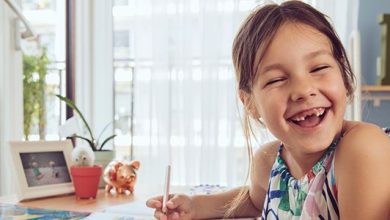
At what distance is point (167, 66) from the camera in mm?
2320

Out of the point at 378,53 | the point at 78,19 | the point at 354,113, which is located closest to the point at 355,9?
the point at 378,53

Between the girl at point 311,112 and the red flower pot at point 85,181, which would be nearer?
the girl at point 311,112

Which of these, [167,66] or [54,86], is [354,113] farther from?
[54,86]

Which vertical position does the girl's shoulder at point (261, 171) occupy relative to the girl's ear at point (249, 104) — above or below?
below

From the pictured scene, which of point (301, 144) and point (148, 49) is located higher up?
point (148, 49)

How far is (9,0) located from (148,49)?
89cm

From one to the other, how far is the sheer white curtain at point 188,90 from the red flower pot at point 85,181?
1.15m

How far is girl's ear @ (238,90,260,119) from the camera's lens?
31.6 inches

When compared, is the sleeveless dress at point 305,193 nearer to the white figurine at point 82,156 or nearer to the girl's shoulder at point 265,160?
the girl's shoulder at point 265,160

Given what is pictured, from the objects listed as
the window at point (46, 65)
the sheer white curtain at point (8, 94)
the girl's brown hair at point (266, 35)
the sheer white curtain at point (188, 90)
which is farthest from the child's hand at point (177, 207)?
the window at point (46, 65)

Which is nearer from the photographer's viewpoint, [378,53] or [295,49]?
[295,49]

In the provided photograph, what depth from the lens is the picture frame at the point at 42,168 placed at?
3.77ft

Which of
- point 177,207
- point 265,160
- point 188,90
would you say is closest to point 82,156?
point 177,207

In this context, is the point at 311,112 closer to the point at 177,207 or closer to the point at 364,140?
the point at 364,140
